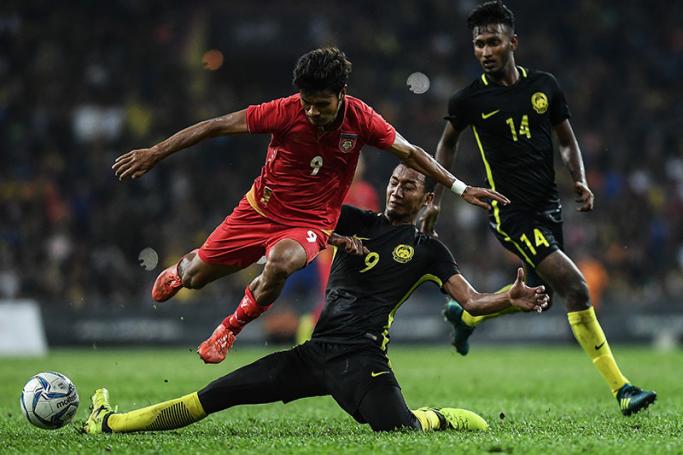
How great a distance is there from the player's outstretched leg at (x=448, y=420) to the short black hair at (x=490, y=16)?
2.87 metres

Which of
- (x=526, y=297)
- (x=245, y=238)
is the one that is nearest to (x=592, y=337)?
(x=526, y=297)

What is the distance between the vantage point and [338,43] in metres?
23.0

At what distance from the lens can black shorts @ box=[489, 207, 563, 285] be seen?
7.70 meters

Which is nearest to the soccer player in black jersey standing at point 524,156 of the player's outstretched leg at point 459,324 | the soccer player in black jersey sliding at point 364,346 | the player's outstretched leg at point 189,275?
the player's outstretched leg at point 459,324

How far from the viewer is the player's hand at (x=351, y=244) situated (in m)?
6.55

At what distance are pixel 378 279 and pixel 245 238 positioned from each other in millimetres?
974

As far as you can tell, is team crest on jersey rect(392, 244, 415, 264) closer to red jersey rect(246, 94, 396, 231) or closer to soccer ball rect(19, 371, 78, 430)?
red jersey rect(246, 94, 396, 231)

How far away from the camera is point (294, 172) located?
6.83m

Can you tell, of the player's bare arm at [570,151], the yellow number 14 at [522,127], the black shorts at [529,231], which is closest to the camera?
the black shorts at [529,231]

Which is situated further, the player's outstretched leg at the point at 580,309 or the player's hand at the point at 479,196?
the player's outstretched leg at the point at 580,309

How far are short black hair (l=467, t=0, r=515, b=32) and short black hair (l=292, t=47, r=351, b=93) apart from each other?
1.66m

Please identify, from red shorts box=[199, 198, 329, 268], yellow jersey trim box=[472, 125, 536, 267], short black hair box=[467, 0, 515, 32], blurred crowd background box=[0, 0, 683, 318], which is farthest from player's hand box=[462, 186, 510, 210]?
blurred crowd background box=[0, 0, 683, 318]

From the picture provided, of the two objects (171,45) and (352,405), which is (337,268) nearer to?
(352,405)

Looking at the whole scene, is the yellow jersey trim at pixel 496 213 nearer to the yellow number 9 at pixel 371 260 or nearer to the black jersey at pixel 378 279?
the black jersey at pixel 378 279
